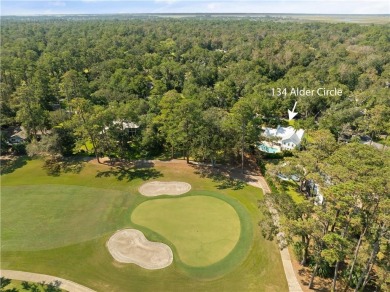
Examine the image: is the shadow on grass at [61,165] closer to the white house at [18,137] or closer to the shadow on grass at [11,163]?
the shadow on grass at [11,163]

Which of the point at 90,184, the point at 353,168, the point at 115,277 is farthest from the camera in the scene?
the point at 90,184

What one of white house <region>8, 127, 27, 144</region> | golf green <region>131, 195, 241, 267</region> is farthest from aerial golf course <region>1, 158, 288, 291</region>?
white house <region>8, 127, 27, 144</region>

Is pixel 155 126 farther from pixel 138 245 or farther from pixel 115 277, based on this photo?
pixel 115 277

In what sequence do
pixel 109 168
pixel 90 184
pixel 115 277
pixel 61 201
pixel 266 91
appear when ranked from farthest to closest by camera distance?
pixel 266 91 → pixel 109 168 → pixel 90 184 → pixel 61 201 → pixel 115 277

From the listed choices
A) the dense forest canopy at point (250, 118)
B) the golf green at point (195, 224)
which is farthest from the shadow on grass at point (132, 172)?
the golf green at point (195, 224)

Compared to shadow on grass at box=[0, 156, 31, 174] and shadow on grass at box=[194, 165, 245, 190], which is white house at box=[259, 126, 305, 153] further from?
shadow on grass at box=[0, 156, 31, 174]

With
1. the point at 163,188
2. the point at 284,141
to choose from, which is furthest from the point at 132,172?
the point at 284,141

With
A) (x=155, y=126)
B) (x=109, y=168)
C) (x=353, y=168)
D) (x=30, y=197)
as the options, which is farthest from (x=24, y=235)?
(x=353, y=168)
